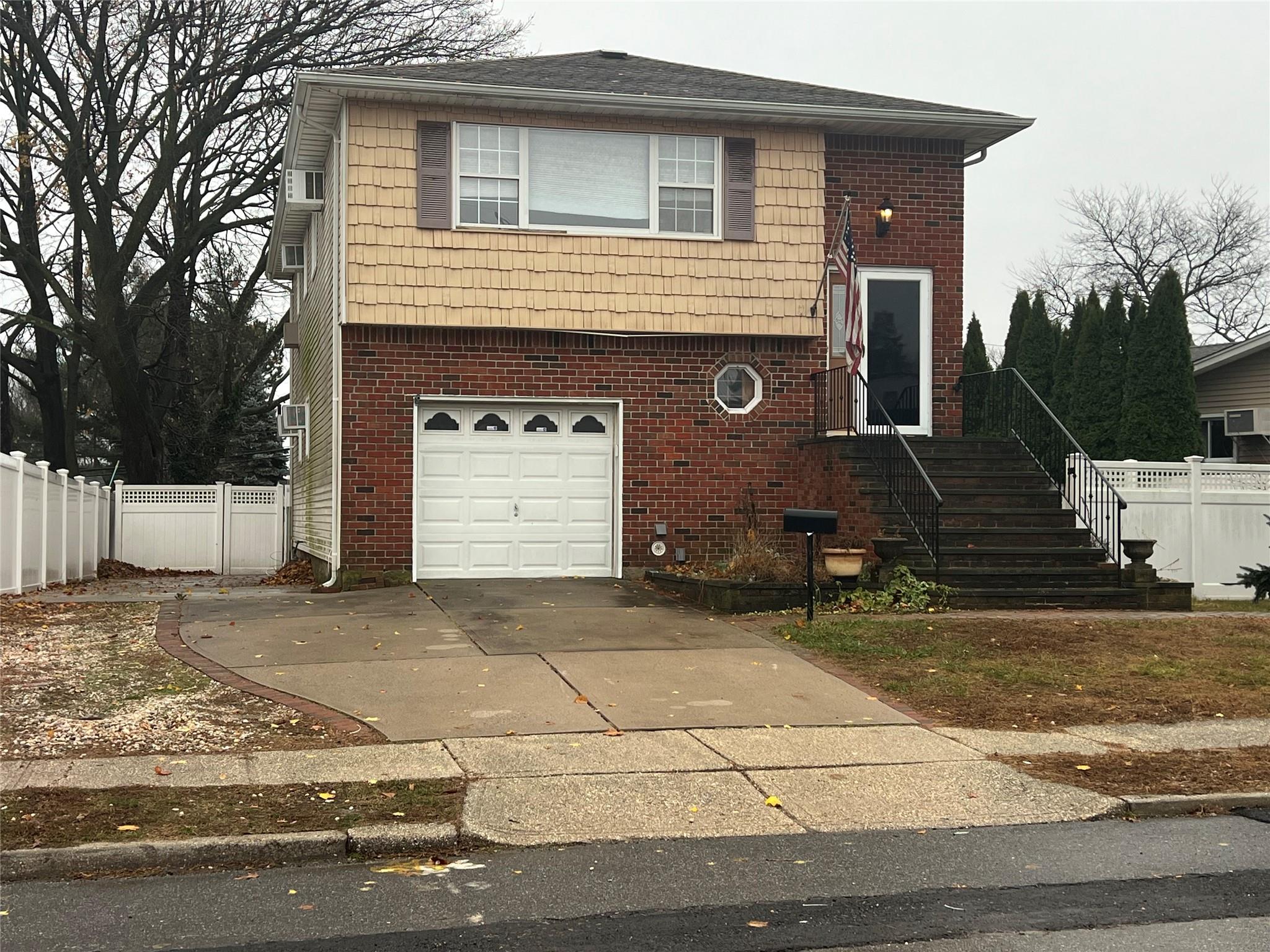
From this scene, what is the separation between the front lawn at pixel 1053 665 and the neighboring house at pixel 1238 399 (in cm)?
1405

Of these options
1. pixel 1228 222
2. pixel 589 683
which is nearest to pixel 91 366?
pixel 589 683

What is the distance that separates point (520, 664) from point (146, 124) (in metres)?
20.3

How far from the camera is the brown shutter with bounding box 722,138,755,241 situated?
16.4 metres

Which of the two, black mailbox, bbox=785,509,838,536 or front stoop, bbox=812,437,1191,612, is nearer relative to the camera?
black mailbox, bbox=785,509,838,536

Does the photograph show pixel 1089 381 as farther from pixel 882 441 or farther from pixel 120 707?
pixel 120 707

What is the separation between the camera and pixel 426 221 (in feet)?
51.1

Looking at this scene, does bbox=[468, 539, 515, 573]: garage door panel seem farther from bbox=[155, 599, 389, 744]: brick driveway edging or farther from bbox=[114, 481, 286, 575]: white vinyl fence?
bbox=[114, 481, 286, 575]: white vinyl fence

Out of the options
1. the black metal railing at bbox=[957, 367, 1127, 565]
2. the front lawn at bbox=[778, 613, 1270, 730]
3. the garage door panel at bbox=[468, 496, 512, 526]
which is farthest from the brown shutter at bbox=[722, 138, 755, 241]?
the front lawn at bbox=[778, 613, 1270, 730]

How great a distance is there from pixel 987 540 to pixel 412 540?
6668mm

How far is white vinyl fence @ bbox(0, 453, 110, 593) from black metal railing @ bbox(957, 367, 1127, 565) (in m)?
11.8

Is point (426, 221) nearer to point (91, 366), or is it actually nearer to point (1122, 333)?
point (1122, 333)

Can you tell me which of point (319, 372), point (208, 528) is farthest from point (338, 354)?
point (208, 528)

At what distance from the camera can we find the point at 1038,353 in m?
28.0

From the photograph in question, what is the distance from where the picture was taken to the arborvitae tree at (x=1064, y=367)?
26828 millimetres
